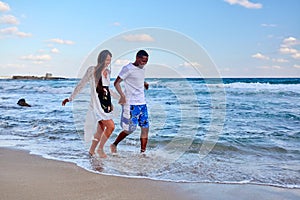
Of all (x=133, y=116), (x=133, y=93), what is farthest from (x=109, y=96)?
(x=133, y=116)

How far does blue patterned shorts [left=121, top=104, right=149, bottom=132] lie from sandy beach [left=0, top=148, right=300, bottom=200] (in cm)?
115

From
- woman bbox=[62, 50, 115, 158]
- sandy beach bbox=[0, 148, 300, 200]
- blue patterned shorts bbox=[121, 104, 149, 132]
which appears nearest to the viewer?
sandy beach bbox=[0, 148, 300, 200]

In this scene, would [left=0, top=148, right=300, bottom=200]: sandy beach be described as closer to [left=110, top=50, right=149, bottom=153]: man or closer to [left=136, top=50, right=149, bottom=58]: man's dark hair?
[left=110, top=50, right=149, bottom=153]: man

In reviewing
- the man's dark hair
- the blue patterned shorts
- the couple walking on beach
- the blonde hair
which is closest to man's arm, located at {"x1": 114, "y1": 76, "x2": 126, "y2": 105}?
the couple walking on beach

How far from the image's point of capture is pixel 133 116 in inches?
196

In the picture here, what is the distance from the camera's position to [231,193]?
3.35 metres

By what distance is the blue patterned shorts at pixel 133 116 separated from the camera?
16.4 feet

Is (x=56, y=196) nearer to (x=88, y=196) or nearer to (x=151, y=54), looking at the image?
(x=88, y=196)

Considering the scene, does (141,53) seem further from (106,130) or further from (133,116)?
(106,130)

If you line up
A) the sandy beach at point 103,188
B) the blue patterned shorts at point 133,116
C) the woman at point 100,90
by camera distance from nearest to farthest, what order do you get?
the sandy beach at point 103,188
the woman at point 100,90
the blue patterned shorts at point 133,116

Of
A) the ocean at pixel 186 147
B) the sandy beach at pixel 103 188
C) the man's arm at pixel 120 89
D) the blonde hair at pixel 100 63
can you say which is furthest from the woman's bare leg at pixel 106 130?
the sandy beach at pixel 103 188

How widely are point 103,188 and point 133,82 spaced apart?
1886 millimetres

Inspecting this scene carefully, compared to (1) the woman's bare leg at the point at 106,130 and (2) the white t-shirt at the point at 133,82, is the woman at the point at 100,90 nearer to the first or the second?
(1) the woman's bare leg at the point at 106,130

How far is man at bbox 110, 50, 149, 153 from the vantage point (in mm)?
4883
